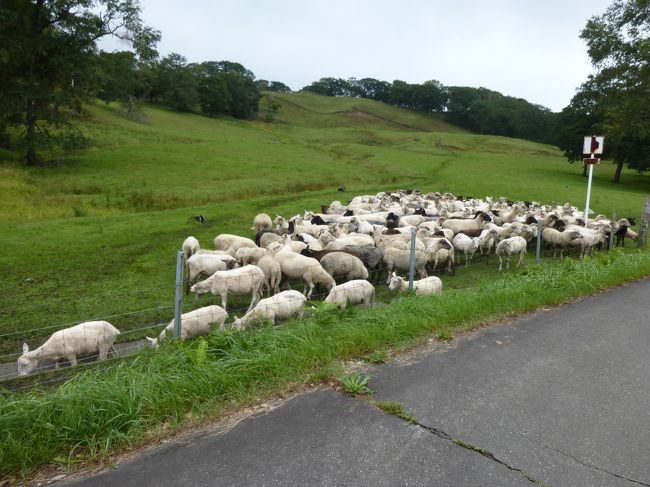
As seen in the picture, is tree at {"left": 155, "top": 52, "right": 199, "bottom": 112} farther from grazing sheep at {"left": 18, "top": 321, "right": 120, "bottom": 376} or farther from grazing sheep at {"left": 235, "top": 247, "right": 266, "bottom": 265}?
grazing sheep at {"left": 18, "top": 321, "right": 120, "bottom": 376}

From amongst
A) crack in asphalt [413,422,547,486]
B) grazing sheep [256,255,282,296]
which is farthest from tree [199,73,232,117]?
crack in asphalt [413,422,547,486]

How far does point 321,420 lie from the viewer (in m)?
4.62

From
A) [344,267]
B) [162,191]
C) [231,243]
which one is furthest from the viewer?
[162,191]

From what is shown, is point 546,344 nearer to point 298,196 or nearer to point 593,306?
point 593,306

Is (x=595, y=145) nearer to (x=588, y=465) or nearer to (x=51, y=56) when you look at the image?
(x=588, y=465)

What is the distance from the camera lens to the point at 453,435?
437cm

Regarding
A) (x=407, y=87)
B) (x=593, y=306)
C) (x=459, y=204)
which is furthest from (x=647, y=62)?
(x=407, y=87)

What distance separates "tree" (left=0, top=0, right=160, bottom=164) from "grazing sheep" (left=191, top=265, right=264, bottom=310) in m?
27.1

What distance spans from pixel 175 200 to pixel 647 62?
24597 mm

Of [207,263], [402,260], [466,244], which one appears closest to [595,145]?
[466,244]

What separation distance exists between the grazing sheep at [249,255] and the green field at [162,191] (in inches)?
82.4

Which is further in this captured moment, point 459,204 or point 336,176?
point 336,176

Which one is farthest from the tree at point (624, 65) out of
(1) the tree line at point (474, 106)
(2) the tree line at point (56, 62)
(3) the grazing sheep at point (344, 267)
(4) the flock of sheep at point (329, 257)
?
(1) the tree line at point (474, 106)

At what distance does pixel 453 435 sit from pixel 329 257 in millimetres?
8184
